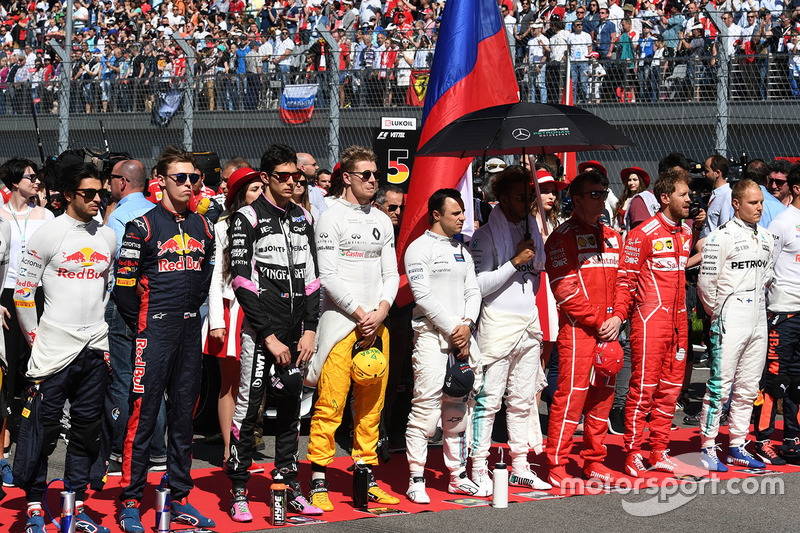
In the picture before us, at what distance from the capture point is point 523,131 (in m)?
6.38

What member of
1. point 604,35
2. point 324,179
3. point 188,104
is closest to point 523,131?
point 324,179

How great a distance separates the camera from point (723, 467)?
7.51 m

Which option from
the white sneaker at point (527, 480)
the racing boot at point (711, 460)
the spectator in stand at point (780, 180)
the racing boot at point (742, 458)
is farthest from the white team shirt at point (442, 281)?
the spectator in stand at point (780, 180)

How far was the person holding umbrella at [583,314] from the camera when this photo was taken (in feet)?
22.7

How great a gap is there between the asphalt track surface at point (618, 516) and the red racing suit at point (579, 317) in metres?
0.46

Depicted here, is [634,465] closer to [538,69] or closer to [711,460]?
[711,460]

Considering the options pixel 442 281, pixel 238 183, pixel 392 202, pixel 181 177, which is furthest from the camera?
pixel 392 202

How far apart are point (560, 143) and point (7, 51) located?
50.8 ft

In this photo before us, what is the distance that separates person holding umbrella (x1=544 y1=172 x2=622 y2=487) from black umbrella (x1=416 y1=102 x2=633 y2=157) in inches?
17.7

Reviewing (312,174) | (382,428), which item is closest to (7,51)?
(312,174)

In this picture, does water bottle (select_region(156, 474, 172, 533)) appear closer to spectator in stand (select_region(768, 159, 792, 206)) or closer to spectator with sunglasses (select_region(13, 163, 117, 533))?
spectator with sunglasses (select_region(13, 163, 117, 533))

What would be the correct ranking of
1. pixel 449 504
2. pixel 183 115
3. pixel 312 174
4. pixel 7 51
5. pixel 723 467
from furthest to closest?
pixel 7 51
pixel 183 115
pixel 312 174
pixel 723 467
pixel 449 504

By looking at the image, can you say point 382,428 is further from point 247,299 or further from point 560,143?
point 560,143

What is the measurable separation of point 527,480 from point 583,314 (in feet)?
3.86
